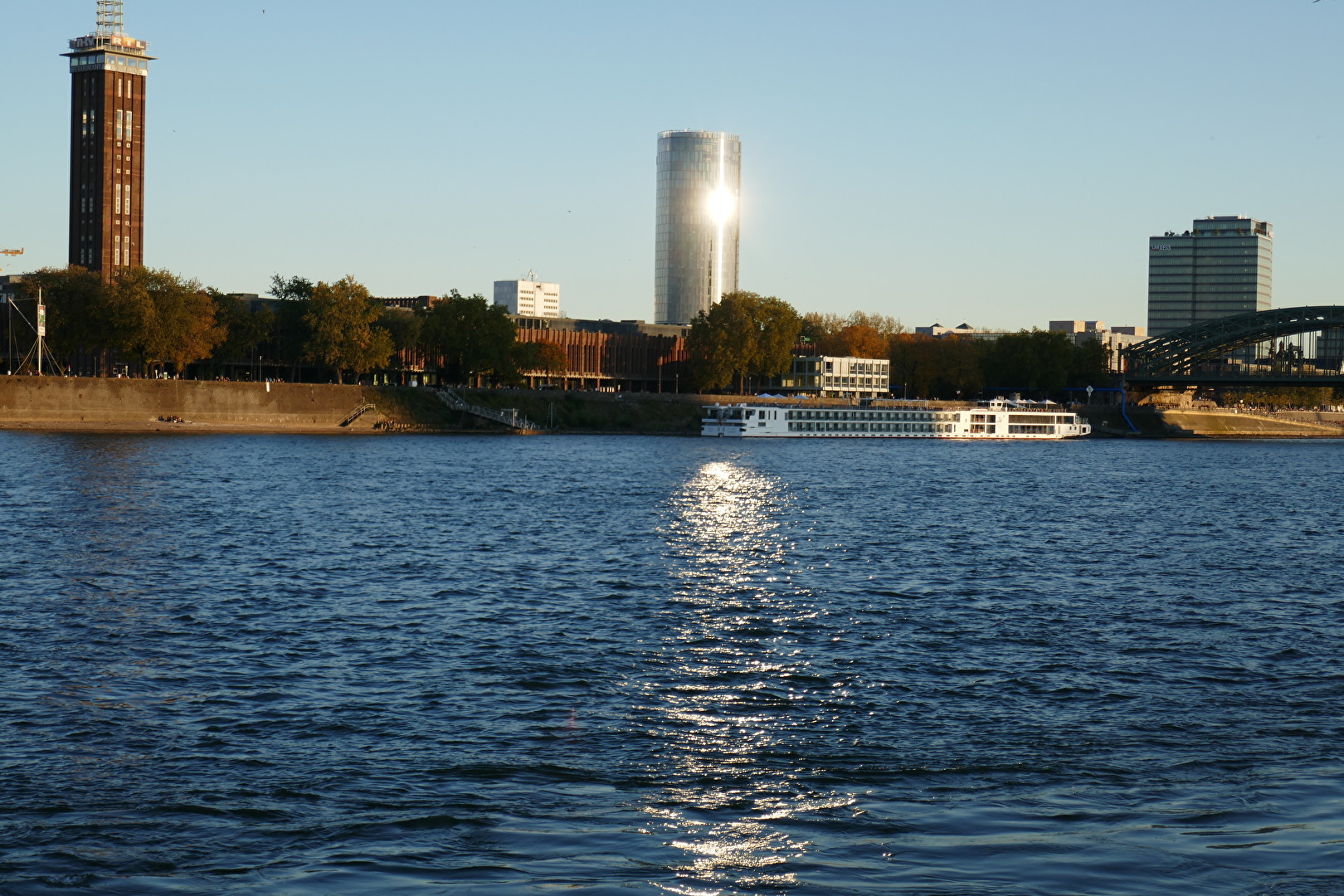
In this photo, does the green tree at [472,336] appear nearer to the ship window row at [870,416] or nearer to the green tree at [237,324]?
the green tree at [237,324]

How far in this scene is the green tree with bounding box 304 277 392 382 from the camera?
150500mm

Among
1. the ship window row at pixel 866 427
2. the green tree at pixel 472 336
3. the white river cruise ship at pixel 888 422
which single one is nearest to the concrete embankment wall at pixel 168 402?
the green tree at pixel 472 336

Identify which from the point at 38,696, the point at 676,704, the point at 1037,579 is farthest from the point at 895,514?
the point at 38,696

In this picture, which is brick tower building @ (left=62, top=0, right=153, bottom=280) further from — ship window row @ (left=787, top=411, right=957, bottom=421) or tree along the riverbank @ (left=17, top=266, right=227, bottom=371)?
ship window row @ (left=787, top=411, right=957, bottom=421)

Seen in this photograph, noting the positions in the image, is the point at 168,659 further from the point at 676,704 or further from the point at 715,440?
the point at 715,440

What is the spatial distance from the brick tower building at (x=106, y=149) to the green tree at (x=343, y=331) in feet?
177

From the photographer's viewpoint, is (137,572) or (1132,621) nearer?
(1132,621)

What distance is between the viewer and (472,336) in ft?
549

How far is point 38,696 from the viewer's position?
2214 cm

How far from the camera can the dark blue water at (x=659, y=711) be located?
49.5 ft

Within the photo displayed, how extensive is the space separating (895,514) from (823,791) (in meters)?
43.9

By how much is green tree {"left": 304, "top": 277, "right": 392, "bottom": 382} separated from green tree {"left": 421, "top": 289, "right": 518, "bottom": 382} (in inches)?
527

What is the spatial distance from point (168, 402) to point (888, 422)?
284 feet

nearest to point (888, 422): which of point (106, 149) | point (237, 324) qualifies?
point (237, 324)
